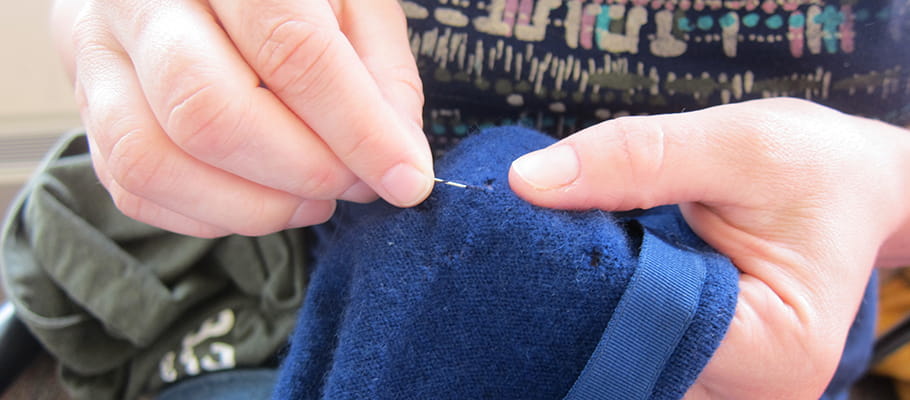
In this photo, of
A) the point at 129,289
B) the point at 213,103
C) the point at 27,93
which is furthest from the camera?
the point at 27,93

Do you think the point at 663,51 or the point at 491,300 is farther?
the point at 663,51

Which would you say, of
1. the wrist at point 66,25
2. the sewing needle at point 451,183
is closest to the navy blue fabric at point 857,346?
the sewing needle at point 451,183

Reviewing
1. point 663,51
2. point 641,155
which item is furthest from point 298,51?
point 663,51

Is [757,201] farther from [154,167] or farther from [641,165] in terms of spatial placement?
[154,167]

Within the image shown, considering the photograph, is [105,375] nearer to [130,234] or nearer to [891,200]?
[130,234]

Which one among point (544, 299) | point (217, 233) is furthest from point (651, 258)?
point (217, 233)

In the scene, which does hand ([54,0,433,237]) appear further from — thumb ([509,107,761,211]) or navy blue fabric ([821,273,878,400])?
navy blue fabric ([821,273,878,400])

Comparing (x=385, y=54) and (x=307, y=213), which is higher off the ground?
(x=385, y=54)

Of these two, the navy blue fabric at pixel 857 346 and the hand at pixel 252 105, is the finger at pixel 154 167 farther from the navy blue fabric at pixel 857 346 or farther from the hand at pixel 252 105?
the navy blue fabric at pixel 857 346
